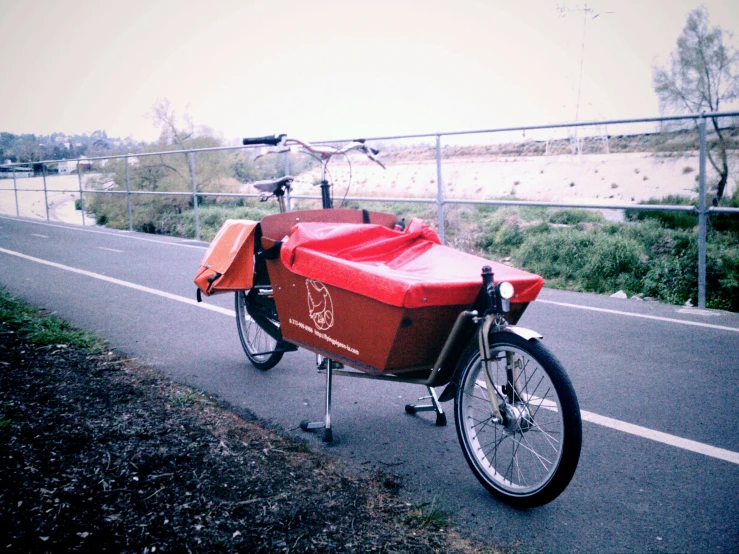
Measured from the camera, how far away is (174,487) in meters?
3.10

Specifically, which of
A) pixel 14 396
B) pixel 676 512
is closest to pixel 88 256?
pixel 14 396

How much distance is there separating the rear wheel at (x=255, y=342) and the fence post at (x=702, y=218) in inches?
179

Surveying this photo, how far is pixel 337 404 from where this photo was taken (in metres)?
4.50

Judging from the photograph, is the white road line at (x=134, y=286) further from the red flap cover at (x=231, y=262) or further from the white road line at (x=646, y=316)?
the white road line at (x=646, y=316)

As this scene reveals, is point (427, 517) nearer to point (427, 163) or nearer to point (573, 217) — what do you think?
point (573, 217)

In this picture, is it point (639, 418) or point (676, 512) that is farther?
point (639, 418)

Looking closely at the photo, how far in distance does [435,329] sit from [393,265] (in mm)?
528

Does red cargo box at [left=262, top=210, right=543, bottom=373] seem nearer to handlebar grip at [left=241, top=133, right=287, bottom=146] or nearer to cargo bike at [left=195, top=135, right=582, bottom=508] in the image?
cargo bike at [left=195, top=135, right=582, bottom=508]

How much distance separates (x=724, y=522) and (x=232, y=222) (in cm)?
333

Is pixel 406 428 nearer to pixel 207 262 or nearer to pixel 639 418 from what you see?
pixel 639 418

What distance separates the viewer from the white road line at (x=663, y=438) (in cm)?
352

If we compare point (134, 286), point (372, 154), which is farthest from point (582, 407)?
point (134, 286)

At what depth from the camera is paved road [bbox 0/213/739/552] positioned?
294 cm

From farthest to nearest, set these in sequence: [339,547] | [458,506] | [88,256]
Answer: [88,256], [458,506], [339,547]
